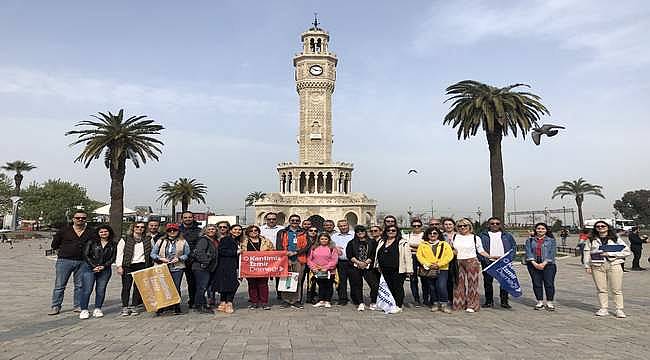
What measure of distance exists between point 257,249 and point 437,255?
3.61m

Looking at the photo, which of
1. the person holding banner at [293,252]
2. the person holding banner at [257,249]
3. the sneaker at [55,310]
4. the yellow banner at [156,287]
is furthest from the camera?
the person holding banner at [293,252]

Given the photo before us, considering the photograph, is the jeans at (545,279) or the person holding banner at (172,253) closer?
the person holding banner at (172,253)

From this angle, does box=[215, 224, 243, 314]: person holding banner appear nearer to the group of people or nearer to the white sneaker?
the group of people

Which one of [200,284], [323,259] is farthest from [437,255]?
[200,284]

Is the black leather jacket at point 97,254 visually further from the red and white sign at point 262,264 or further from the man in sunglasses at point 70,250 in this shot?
the red and white sign at point 262,264

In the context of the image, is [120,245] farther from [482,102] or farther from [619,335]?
[482,102]

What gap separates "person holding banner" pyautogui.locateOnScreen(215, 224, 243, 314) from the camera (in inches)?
384

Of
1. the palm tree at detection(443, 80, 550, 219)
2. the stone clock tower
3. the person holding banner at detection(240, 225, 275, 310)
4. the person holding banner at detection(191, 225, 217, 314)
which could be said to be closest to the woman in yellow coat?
the person holding banner at detection(240, 225, 275, 310)

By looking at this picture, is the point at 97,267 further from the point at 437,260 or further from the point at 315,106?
the point at 315,106

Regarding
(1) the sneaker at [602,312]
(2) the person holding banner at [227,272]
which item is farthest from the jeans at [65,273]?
(1) the sneaker at [602,312]

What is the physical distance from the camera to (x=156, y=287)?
366 inches

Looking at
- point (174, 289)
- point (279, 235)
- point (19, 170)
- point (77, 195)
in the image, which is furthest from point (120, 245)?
point (19, 170)

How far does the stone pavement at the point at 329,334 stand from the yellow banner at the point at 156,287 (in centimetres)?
30

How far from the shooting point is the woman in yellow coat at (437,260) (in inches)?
382
